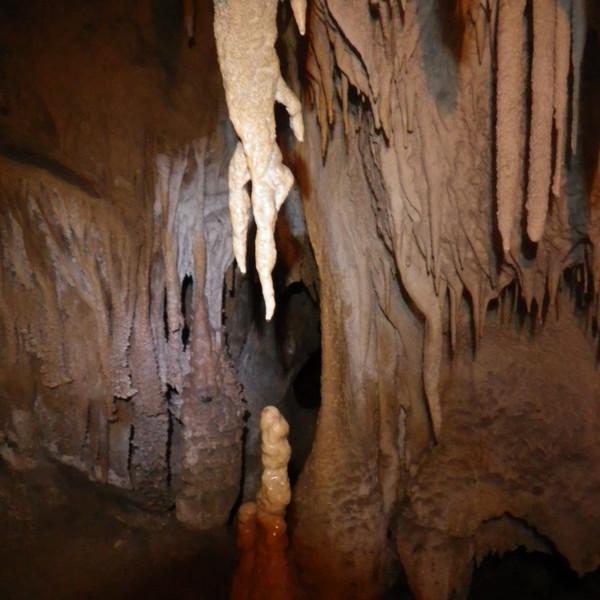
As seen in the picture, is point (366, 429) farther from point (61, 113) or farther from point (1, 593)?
point (61, 113)

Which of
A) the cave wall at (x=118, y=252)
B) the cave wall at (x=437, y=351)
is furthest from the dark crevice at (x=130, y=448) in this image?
the cave wall at (x=437, y=351)

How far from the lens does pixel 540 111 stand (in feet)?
8.18

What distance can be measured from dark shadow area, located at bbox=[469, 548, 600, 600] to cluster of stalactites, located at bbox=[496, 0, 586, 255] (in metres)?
3.63

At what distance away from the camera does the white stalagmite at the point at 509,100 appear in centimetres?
247

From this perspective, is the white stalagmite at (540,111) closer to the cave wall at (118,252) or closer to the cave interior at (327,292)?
the cave interior at (327,292)

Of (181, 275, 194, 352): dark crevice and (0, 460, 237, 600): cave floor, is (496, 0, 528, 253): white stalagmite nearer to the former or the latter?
(181, 275, 194, 352): dark crevice

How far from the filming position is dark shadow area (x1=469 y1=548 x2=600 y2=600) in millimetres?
5008

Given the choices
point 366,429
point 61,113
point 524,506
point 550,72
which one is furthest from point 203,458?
point 550,72

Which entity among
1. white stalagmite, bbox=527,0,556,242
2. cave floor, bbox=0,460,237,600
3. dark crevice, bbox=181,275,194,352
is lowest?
cave floor, bbox=0,460,237,600

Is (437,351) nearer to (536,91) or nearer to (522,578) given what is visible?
(536,91)

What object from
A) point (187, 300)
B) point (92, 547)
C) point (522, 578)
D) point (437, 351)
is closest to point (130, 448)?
point (92, 547)

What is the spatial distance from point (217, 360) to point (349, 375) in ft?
4.08

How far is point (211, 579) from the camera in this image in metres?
4.23

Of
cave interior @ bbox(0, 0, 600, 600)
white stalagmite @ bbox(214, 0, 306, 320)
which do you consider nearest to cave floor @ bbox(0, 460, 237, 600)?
cave interior @ bbox(0, 0, 600, 600)
